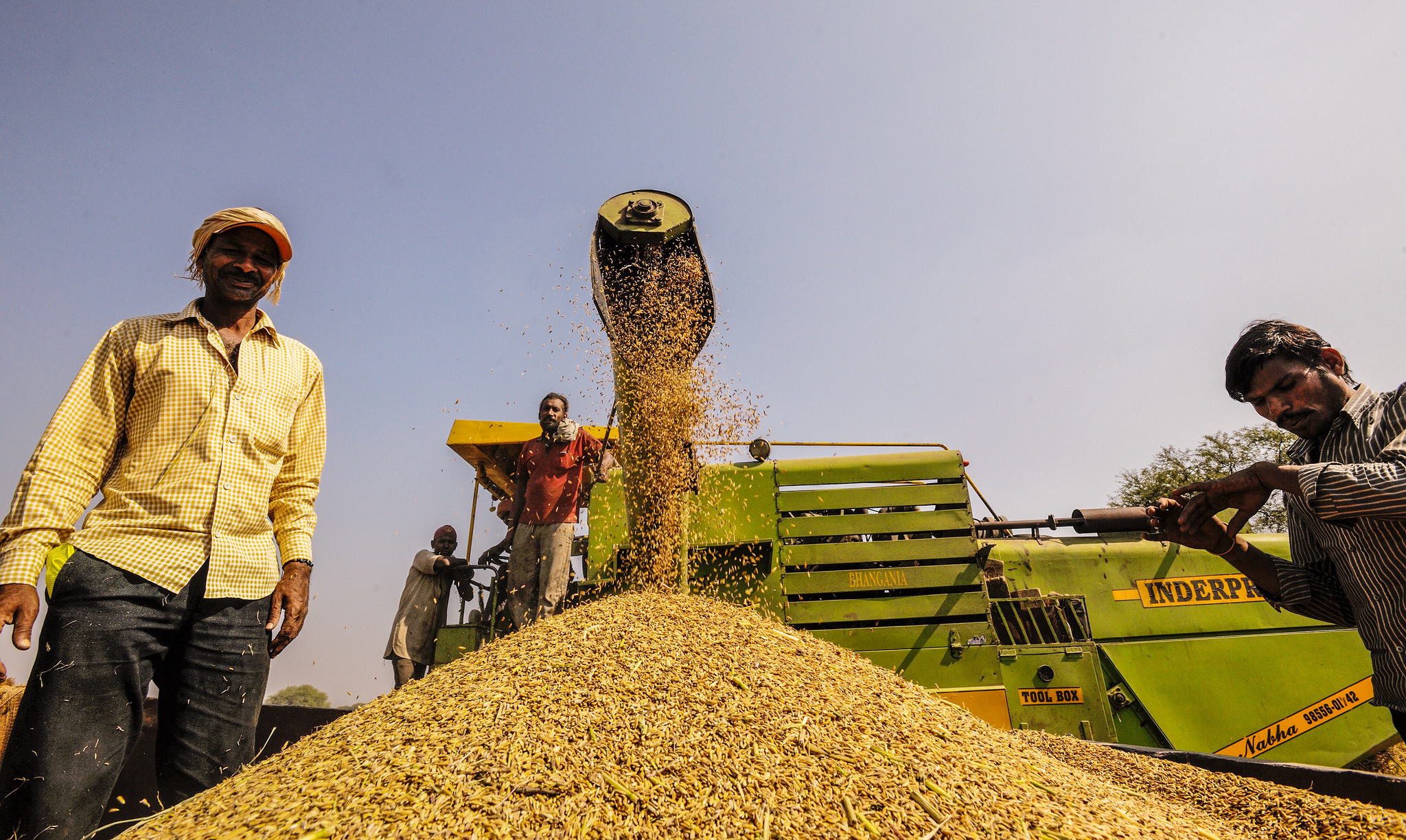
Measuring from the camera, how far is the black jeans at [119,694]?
1.45 metres

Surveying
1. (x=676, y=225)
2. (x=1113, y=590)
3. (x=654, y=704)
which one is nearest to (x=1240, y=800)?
(x=654, y=704)

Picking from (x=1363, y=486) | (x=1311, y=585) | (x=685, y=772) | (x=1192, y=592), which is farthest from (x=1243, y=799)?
(x=1192, y=592)

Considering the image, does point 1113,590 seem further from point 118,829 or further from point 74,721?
point 118,829

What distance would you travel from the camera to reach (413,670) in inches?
186

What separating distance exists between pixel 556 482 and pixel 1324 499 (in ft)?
12.6

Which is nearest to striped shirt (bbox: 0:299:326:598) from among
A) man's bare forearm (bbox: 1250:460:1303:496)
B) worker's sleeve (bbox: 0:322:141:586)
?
worker's sleeve (bbox: 0:322:141:586)

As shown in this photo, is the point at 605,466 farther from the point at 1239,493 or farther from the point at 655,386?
the point at 1239,493

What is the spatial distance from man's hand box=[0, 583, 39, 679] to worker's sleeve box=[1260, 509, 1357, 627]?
3241 mm

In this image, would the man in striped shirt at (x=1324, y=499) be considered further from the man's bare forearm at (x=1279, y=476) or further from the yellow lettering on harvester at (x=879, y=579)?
the yellow lettering on harvester at (x=879, y=579)

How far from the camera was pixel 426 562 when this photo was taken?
16.1ft

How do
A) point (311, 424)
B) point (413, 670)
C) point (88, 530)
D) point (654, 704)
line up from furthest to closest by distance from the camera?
point (413, 670) < point (311, 424) < point (654, 704) < point (88, 530)

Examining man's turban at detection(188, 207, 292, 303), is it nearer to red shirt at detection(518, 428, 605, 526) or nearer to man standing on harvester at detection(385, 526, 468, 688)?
red shirt at detection(518, 428, 605, 526)

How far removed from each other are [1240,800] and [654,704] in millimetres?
1765

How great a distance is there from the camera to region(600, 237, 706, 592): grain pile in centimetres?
296
